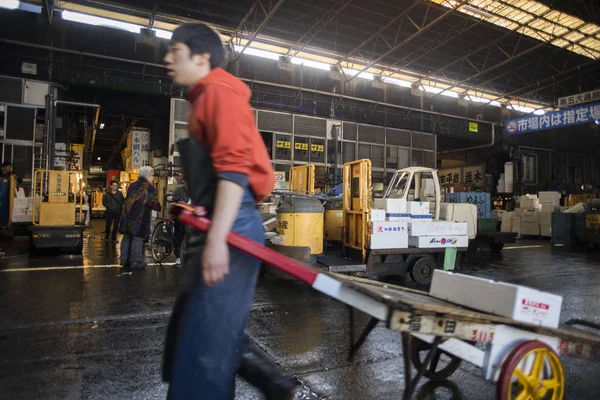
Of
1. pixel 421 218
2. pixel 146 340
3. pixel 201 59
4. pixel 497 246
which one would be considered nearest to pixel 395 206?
pixel 421 218

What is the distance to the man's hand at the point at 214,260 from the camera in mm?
1511

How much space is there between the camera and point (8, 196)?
40.3 ft

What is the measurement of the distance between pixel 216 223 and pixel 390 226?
637 centimetres

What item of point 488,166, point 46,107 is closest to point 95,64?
point 46,107

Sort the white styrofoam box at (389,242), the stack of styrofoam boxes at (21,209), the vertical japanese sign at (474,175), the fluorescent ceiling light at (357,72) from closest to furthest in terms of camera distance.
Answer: the white styrofoam box at (389,242) < the stack of styrofoam boxes at (21,209) < the fluorescent ceiling light at (357,72) < the vertical japanese sign at (474,175)

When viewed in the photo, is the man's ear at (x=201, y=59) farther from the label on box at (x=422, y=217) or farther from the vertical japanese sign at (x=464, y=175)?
the vertical japanese sign at (x=464, y=175)

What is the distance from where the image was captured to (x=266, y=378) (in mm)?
1748

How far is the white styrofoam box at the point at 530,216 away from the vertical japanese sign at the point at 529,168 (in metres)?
10.1

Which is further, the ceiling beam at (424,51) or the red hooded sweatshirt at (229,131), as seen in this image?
the ceiling beam at (424,51)

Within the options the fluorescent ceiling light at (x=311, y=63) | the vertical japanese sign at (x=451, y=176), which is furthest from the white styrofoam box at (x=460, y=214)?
the vertical japanese sign at (x=451, y=176)

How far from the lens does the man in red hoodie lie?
1.53m

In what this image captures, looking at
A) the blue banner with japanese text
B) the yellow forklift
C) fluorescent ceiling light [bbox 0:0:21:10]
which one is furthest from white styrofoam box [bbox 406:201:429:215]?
fluorescent ceiling light [bbox 0:0:21:10]

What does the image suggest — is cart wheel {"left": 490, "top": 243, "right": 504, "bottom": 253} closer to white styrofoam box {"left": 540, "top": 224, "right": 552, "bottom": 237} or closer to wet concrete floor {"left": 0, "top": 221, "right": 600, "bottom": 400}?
wet concrete floor {"left": 0, "top": 221, "right": 600, "bottom": 400}

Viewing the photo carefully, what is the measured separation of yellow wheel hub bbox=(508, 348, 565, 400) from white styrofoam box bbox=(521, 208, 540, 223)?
19.1 m
